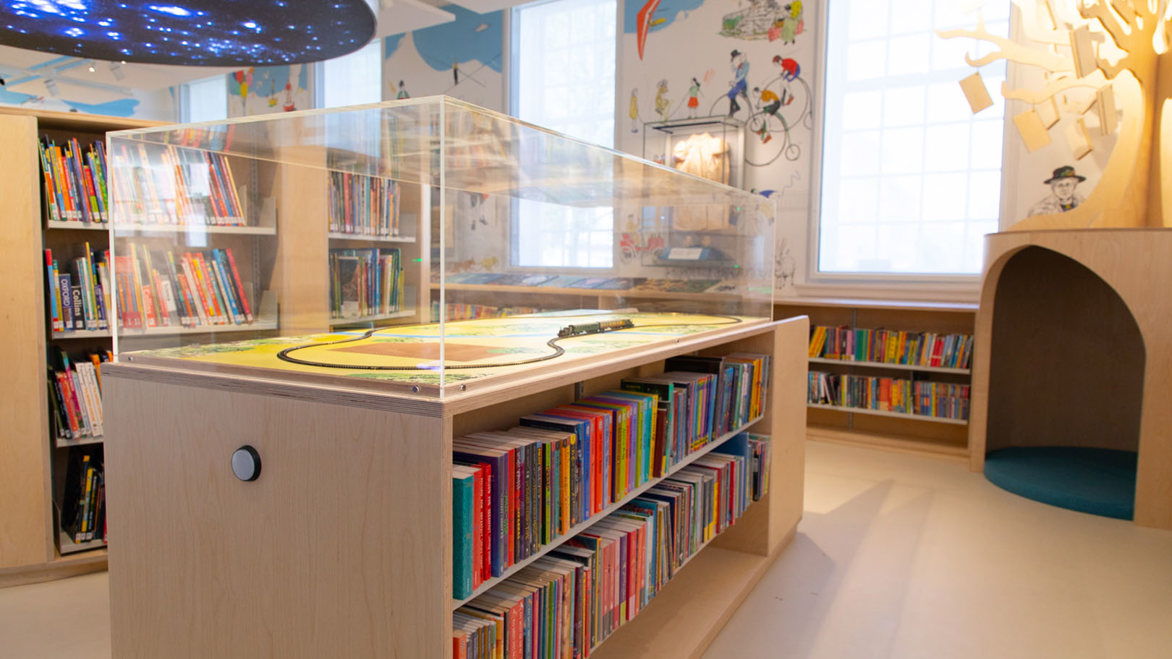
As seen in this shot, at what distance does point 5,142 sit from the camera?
2654 mm

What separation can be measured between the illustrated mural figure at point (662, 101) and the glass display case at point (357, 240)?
4611 mm

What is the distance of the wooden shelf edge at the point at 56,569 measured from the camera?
2.80 m

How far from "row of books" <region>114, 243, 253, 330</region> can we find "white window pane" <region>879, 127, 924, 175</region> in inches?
203

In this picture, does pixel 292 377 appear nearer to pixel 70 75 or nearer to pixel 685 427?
pixel 685 427

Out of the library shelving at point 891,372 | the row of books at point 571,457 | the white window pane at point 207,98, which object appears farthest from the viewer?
the white window pane at point 207,98

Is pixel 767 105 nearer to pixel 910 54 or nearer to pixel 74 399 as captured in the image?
pixel 910 54

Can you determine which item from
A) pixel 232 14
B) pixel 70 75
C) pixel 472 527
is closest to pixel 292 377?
pixel 472 527

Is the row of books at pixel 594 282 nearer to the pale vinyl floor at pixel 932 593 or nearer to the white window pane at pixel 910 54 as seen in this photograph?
the pale vinyl floor at pixel 932 593

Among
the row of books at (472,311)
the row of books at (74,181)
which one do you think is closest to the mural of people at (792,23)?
the row of books at (472,311)

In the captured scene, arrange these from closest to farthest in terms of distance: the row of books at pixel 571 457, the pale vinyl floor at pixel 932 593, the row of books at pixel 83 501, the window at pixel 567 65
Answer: the row of books at pixel 571 457 → the pale vinyl floor at pixel 932 593 → the row of books at pixel 83 501 → the window at pixel 567 65

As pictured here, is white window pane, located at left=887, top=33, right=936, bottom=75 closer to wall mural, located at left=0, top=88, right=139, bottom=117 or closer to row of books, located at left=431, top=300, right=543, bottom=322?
row of books, located at left=431, top=300, right=543, bottom=322

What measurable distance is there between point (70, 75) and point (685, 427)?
923cm

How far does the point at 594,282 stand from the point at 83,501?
2.15 m

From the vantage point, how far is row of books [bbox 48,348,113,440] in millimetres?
2854
